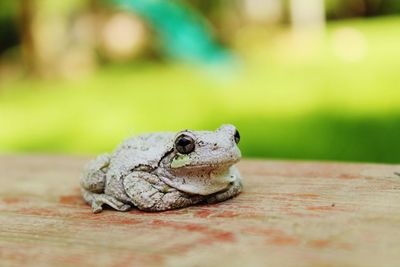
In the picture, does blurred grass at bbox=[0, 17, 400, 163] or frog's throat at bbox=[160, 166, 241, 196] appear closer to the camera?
frog's throat at bbox=[160, 166, 241, 196]

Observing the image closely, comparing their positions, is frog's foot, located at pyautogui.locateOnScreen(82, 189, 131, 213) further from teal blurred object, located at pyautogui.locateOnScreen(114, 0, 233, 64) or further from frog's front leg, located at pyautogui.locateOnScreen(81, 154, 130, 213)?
teal blurred object, located at pyautogui.locateOnScreen(114, 0, 233, 64)

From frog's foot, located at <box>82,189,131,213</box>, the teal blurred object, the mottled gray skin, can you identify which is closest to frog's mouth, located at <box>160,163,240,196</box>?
the mottled gray skin

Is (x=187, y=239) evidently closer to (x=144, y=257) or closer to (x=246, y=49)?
(x=144, y=257)

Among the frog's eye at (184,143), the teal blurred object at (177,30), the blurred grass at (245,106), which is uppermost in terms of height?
the teal blurred object at (177,30)

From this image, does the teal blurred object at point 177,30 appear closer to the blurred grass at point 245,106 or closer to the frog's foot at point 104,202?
the blurred grass at point 245,106

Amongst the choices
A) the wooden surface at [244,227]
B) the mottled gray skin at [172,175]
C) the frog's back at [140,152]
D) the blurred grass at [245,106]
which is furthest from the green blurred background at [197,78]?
the mottled gray skin at [172,175]

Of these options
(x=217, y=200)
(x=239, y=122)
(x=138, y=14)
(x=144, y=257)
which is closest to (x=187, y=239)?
(x=144, y=257)

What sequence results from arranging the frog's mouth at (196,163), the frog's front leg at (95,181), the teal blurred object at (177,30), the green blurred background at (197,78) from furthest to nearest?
the teal blurred object at (177,30) < the green blurred background at (197,78) < the frog's front leg at (95,181) < the frog's mouth at (196,163)

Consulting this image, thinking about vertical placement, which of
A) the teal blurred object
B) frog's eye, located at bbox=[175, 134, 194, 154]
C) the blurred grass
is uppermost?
the teal blurred object
